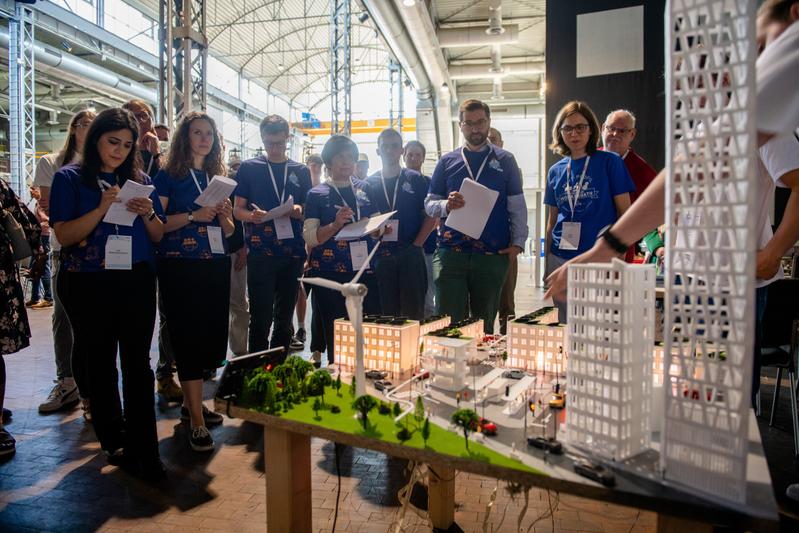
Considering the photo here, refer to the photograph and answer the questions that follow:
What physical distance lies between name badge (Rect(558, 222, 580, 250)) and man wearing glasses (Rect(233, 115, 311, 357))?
151 cm

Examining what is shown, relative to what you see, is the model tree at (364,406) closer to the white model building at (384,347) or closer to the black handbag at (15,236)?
the white model building at (384,347)

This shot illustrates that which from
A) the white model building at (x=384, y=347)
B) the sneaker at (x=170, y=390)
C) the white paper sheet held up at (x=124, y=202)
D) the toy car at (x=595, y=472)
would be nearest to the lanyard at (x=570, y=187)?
the white model building at (x=384, y=347)

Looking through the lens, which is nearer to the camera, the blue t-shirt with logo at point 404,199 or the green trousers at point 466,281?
the green trousers at point 466,281

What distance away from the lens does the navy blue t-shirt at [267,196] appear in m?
3.15

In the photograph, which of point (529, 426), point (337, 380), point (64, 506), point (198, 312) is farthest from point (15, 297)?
point (529, 426)

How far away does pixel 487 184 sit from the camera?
9.57ft

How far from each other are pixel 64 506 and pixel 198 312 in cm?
92

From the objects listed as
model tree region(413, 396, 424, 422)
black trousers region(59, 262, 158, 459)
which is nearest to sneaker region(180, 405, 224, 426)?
black trousers region(59, 262, 158, 459)

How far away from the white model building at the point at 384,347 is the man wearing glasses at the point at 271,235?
139 cm

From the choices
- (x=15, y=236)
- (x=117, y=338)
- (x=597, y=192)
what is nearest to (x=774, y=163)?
(x=597, y=192)

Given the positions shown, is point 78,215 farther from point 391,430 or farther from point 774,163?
→ point 774,163

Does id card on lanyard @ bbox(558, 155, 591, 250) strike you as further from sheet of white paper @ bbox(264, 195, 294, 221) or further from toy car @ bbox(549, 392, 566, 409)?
sheet of white paper @ bbox(264, 195, 294, 221)

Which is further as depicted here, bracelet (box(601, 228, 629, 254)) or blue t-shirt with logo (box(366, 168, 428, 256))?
blue t-shirt with logo (box(366, 168, 428, 256))

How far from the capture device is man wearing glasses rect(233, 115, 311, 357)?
3.07 metres
